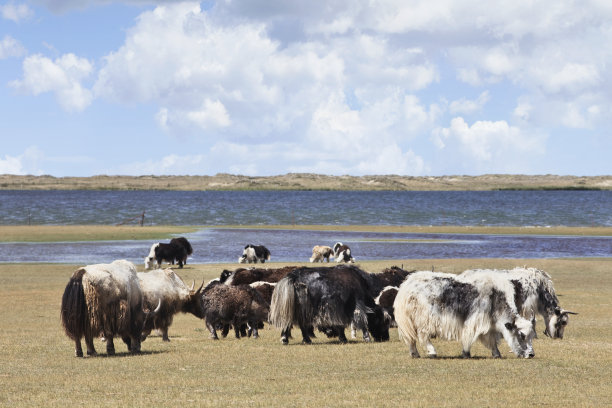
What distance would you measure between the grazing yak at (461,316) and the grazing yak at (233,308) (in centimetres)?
573

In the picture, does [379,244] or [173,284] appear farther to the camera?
[379,244]

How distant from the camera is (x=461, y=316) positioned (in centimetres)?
1477

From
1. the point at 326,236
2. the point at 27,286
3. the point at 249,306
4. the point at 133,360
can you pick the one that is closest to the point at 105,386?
the point at 133,360

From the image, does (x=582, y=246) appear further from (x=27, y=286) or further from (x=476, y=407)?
(x=476, y=407)

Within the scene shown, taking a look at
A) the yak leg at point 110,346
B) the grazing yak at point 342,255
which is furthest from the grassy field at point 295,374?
the grazing yak at point 342,255

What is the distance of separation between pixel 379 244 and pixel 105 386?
1715 inches

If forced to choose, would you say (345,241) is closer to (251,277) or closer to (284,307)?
(251,277)

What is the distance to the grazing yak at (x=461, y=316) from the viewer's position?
14.7 meters

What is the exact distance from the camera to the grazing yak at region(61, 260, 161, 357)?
50.7 ft

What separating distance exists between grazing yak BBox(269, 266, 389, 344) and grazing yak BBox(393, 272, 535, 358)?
3.05 m

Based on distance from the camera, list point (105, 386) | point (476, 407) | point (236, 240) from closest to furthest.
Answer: point (476, 407) → point (105, 386) → point (236, 240)

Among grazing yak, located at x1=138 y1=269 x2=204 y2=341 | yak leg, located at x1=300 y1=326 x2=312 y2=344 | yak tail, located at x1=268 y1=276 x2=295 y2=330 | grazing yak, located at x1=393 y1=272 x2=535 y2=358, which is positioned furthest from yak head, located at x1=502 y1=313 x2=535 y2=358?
grazing yak, located at x1=138 y1=269 x2=204 y2=341

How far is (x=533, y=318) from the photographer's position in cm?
1680

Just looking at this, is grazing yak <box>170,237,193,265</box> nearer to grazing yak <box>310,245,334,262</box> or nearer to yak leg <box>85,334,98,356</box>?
grazing yak <box>310,245,334,262</box>
